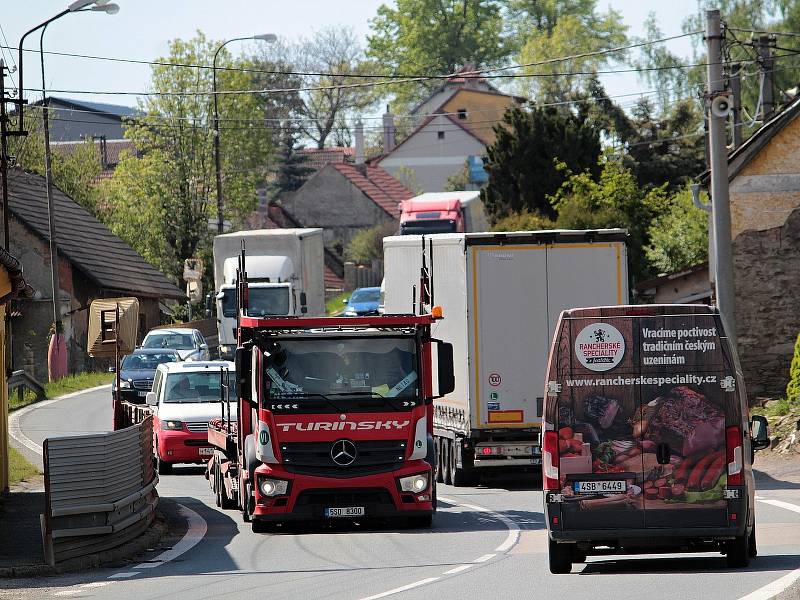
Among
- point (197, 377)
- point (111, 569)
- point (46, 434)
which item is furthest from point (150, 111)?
point (111, 569)

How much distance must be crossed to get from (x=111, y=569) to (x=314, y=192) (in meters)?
79.1

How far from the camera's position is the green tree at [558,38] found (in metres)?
87.6

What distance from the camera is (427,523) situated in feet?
61.6

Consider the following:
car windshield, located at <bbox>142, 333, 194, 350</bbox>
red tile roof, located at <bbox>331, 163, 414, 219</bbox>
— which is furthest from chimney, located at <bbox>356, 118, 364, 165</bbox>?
car windshield, located at <bbox>142, 333, 194, 350</bbox>

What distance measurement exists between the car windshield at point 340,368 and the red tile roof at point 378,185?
72520mm

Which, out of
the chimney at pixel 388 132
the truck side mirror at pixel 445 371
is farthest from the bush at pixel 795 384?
the chimney at pixel 388 132

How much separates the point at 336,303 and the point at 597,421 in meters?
65.9

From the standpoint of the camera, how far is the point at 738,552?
13242mm

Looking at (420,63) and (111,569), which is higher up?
(420,63)

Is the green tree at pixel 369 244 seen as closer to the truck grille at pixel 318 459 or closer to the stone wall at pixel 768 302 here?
the stone wall at pixel 768 302

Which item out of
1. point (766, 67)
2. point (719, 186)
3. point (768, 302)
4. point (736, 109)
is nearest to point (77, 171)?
point (736, 109)

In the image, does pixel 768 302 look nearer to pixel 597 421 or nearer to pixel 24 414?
pixel 24 414

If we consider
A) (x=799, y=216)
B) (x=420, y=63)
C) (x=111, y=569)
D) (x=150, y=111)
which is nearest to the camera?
(x=111, y=569)

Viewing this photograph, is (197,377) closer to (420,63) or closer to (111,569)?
(111,569)
